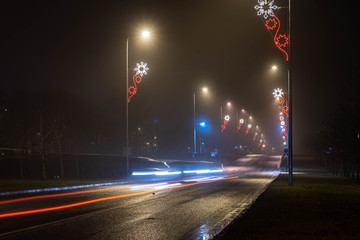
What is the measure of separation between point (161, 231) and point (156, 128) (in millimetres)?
85445

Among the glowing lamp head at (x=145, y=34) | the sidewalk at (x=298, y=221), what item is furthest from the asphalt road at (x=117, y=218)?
the glowing lamp head at (x=145, y=34)

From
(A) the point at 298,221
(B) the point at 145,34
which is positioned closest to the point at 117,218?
(A) the point at 298,221

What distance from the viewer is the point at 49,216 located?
1341 centimetres

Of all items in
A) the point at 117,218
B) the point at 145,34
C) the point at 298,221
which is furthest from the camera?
the point at 145,34

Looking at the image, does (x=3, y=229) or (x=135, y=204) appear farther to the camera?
(x=135, y=204)

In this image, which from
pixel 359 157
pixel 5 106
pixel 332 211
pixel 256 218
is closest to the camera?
pixel 256 218

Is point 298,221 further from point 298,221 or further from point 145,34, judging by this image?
point 145,34

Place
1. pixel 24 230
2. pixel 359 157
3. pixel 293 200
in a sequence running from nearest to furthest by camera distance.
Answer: pixel 24 230, pixel 293 200, pixel 359 157

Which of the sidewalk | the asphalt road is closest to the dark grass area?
the sidewalk

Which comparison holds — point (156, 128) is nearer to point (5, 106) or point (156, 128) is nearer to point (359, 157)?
point (5, 106)

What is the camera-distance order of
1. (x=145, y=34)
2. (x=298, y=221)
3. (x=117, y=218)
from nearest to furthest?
(x=298, y=221), (x=117, y=218), (x=145, y=34)

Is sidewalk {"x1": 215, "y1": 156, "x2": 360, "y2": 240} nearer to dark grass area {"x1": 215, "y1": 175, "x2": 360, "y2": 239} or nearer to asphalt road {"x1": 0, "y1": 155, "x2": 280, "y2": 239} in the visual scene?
dark grass area {"x1": 215, "y1": 175, "x2": 360, "y2": 239}

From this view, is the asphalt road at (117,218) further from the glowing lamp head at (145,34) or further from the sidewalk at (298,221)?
the glowing lamp head at (145,34)

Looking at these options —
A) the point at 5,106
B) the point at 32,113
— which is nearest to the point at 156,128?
the point at 5,106
